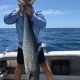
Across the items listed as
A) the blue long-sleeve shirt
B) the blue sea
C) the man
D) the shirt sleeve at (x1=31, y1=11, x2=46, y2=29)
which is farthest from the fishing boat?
the blue sea

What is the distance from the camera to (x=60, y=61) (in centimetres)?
472

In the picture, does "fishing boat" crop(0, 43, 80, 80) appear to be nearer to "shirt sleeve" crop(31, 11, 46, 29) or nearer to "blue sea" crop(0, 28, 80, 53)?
"shirt sleeve" crop(31, 11, 46, 29)

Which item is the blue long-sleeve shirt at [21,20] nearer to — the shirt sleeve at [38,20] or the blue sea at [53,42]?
the shirt sleeve at [38,20]

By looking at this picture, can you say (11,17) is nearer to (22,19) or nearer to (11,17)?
(11,17)

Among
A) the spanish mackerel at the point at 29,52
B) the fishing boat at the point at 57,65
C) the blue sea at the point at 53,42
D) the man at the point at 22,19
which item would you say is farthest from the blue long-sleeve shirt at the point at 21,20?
the blue sea at the point at 53,42

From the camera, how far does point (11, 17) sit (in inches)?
123

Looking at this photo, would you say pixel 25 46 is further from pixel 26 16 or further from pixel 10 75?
pixel 10 75

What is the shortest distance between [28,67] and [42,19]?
697 millimetres

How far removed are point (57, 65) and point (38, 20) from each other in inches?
73.8

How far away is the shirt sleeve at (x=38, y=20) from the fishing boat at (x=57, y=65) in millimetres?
1486

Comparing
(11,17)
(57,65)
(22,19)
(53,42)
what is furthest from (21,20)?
(53,42)

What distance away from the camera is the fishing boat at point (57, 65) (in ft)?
14.6

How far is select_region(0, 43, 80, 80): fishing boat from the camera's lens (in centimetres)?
444

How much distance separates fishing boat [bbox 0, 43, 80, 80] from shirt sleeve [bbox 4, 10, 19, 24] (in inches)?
55.0
